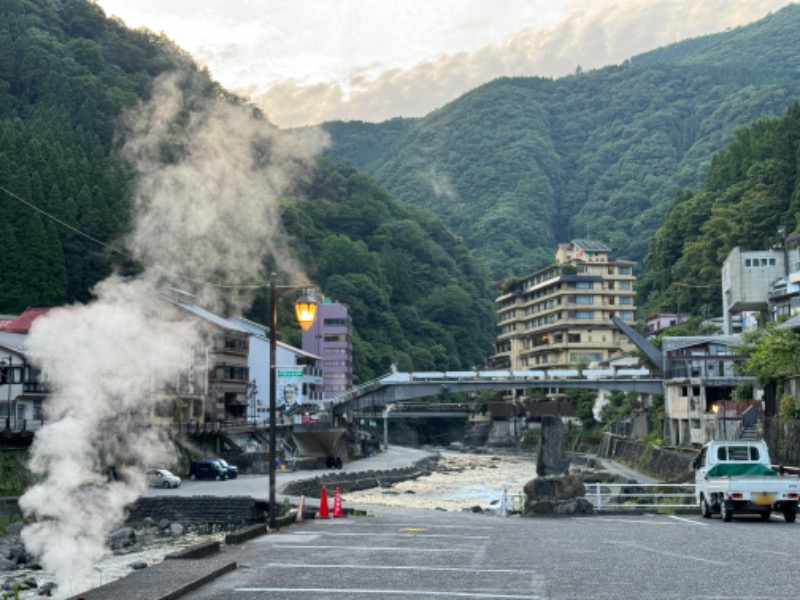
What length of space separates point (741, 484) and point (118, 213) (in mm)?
89474

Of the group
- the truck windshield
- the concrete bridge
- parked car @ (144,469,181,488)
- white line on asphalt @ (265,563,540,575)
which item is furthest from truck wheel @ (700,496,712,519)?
the concrete bridge

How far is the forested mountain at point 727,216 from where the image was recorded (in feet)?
336

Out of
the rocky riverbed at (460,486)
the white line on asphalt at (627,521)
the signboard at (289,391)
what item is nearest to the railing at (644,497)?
the white line on asphalt at (627,521)

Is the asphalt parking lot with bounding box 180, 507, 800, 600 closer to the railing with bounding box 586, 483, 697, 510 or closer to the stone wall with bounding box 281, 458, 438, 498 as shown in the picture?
the railing with bounding box 586, 483, 697, 510

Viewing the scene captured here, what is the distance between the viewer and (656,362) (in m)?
81.8

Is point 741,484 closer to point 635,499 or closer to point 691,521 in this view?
point 691,521

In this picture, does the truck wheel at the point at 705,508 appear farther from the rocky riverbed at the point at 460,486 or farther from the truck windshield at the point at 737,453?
the rocky riverbed at the point at 460,486

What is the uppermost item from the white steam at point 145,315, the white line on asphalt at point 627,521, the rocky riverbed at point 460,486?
the white steam at point 145,315

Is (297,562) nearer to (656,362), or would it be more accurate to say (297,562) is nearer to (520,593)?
(520,593)

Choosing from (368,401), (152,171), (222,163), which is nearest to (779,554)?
(368,401)

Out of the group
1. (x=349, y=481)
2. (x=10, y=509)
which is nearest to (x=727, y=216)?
(x=349, y=481)

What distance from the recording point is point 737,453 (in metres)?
26.4

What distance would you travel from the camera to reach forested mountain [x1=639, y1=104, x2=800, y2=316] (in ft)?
336

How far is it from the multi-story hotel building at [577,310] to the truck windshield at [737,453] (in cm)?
10711
